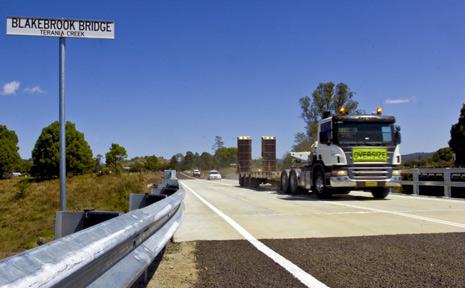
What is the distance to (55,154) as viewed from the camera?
56.4 metres

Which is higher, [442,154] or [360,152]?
[442,154]

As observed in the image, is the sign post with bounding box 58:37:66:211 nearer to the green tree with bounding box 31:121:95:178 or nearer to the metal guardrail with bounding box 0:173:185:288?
the metal guardrail with bounding box 0:173:185:288

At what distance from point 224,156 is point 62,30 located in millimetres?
134853

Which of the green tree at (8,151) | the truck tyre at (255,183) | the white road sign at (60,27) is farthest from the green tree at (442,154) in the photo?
the green tree at (8,151)

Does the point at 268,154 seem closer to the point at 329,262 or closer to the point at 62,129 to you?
the point at 62,129

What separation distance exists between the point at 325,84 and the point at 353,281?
44.8m

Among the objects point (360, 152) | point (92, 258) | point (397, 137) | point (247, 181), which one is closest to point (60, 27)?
point (92, 258)

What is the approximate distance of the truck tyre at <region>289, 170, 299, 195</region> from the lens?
21.6m

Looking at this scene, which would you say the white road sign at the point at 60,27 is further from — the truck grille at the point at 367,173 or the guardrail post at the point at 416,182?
the guardrail post at the point at 416,182

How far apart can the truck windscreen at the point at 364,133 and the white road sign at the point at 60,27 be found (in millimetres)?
10828

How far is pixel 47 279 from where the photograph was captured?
1.81 m

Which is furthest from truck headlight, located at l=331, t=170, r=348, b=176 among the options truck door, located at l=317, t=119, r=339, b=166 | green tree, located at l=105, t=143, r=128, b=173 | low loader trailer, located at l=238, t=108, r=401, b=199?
green tree, located at l=105, t=143, r=128, b=173

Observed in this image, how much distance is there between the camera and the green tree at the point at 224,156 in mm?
137238

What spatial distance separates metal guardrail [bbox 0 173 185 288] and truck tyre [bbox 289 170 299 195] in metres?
17.3
